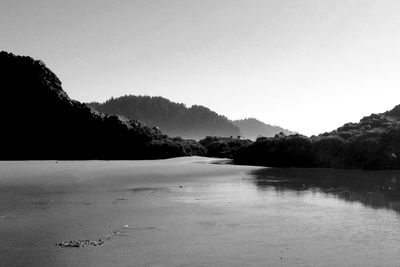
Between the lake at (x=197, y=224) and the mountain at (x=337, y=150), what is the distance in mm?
15213

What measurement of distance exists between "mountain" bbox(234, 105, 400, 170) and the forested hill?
383 feet

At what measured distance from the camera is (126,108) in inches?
6265

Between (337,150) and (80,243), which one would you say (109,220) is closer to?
(80,243)

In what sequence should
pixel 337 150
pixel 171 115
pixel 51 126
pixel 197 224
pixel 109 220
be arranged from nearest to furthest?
pixel 197 224 → pixel 109 220 → pixel 337 150 → pixel 51 126 → pixel 171 115

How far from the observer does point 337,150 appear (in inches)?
1356

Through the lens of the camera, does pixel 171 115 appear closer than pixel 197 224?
No

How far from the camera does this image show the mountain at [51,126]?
37.3 meters

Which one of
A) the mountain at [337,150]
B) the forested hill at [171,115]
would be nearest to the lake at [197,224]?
the mountain at [337,150]

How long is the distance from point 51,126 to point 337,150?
25940 mm

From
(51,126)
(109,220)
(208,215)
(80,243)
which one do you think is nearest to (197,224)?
(208,215)

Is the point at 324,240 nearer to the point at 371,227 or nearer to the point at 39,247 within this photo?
the point at 371,227

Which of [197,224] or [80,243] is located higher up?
[197,224]

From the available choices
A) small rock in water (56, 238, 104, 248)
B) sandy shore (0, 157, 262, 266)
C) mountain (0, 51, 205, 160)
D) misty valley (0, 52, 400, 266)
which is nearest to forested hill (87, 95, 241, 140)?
mountain (0, 51, 205, 160)

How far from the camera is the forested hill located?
15838 centimetres
